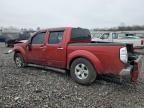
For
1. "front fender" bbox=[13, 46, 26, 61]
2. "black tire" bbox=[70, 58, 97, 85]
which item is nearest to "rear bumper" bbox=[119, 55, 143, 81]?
"black tire" bbox=[70, 58, 97, 85]

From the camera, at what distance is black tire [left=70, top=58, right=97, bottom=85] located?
251 inches

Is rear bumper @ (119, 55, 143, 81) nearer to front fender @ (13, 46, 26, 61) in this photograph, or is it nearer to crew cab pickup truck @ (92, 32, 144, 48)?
front fender @ (13, 46, 26, 61)

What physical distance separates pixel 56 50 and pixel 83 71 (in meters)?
1.27

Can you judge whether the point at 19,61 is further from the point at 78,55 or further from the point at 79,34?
the point at 78,55

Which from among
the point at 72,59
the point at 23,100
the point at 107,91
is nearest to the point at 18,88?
the point at 23,100

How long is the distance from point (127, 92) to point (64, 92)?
67.9 inches

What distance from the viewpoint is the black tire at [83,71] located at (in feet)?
20.9

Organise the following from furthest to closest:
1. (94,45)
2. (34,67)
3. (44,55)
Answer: (34,67), (44,55), (94,45)

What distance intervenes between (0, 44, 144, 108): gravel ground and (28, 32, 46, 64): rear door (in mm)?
764

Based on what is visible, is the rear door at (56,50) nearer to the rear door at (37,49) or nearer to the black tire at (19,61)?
the rear door at (37,49)

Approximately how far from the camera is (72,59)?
22.5ft

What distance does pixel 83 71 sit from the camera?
261 inches

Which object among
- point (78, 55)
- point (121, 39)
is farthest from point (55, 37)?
point (121, 39)

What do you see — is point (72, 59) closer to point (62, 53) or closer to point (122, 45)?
point (62, 53)
